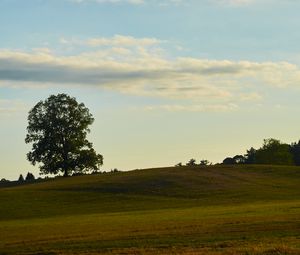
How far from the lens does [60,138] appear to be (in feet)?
369

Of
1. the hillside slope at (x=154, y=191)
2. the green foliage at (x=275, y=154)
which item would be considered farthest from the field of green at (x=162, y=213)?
the green foliage at (x=275, y=154)

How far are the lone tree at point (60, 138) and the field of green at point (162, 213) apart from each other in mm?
13569

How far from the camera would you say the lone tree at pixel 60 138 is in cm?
11181

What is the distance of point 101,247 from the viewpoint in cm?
2884

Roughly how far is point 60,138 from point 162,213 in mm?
59266

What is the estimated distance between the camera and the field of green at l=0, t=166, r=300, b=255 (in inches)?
1135

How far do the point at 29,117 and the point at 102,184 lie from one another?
2896 cm

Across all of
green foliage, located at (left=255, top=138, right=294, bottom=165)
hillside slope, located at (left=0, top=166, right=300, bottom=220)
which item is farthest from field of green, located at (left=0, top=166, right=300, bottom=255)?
green foliage, located at (left=255, top=138, right=294, bottom=165)

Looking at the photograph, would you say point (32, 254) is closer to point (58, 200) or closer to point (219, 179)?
point (58, 200)

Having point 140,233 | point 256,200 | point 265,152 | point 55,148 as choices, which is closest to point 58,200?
point 256,200

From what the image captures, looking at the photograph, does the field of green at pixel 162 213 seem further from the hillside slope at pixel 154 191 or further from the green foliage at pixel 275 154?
the green foliage at pixel 275 154

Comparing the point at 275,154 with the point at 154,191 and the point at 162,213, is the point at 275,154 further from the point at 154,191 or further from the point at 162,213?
the point at 162,213

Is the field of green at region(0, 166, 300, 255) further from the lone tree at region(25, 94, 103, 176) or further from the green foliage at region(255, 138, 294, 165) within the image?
the green foliage at region(255, 138, 294, 165)

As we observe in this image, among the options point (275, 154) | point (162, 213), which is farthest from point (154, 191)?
point (275, 154)
